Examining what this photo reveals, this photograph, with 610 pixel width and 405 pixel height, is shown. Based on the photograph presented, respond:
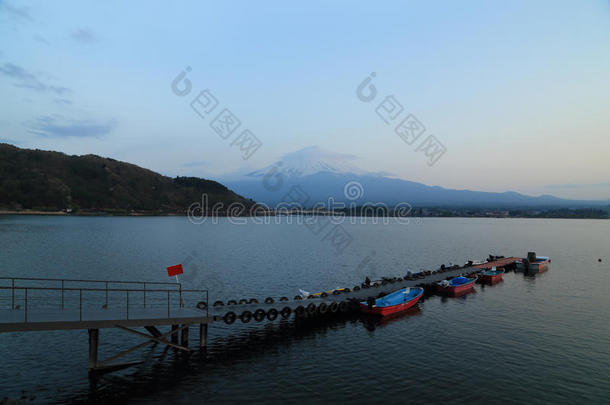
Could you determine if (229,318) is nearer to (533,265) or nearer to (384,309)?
(384,309)

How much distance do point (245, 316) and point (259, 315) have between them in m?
1.18

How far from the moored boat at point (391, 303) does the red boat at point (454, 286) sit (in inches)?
245

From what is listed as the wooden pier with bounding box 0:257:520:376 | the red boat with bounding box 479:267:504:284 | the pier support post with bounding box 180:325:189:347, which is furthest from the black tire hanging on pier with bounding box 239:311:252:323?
the red boat with bounding box 479:267:504:284

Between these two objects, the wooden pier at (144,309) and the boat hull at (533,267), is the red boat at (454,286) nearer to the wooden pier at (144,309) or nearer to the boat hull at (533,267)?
the wooden pier at (144,309)

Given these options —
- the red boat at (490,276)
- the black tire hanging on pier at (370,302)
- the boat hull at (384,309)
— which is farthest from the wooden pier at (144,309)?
the red boat at (490,276)

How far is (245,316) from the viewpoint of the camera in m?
25.0

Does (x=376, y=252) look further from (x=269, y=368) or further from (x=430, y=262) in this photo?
(x=269, y=368)

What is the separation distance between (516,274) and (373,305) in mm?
35401

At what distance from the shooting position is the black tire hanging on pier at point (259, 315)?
2561cm

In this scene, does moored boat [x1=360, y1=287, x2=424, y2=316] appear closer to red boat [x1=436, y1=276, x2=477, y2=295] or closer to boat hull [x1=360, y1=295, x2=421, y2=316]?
boat hull [x1=360, y1=295, x2=421, y2=316]

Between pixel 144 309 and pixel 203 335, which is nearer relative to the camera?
pixel 144 309

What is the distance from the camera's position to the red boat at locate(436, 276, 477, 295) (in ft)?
128

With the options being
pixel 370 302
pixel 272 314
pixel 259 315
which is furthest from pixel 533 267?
pixel 259 315

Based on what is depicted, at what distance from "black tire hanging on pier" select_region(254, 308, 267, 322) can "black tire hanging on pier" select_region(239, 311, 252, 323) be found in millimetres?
510
